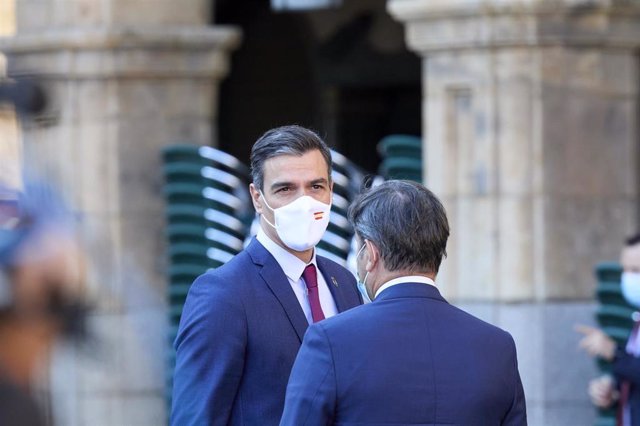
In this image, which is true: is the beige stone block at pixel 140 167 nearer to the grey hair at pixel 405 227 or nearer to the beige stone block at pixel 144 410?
the beige stone block at pixel 144 410

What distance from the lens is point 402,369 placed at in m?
3.37

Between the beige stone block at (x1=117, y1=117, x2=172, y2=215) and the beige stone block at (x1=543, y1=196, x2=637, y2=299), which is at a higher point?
the beige stone block at (x1=117, y1=117, x2=172, y2=215)

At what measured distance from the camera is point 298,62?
13297 millimetres

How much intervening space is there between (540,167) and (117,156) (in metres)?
2.62

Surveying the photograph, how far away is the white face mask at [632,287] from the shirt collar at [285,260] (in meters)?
3.07

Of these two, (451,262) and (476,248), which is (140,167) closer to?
(451,262)

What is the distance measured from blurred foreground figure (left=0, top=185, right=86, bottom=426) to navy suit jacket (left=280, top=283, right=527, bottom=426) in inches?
50.1

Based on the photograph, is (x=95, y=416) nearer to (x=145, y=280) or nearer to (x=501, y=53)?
(x=145, y=280)

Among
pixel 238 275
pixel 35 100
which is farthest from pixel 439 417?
pixel 35 100

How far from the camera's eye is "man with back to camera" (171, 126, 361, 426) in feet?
12.8

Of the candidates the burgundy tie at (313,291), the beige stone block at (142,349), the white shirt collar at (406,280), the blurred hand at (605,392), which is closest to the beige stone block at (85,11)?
the beige stone block at (142,349)

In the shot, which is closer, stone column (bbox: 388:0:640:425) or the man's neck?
the man's neck

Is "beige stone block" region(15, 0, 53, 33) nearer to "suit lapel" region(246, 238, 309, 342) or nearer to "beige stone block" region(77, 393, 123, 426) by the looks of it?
"beige stone block" region(77, 393, 123, 426)

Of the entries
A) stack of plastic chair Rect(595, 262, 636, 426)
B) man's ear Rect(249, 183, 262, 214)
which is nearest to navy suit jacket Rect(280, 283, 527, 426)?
man's ear Rect(249, 183, 262, 214)
